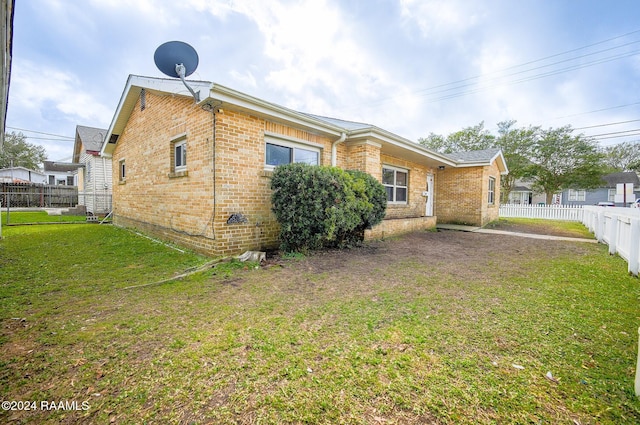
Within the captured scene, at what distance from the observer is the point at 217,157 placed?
537cm

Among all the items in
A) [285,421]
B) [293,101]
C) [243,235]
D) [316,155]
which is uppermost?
[293,101]

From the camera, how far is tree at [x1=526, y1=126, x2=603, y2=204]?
2125 cm

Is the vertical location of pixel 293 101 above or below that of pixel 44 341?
above

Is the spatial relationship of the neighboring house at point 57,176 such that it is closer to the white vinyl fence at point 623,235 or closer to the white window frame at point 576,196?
the white vinyl fence at point 623,235

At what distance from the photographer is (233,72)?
15.1 metres

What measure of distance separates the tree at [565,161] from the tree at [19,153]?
2527 inches

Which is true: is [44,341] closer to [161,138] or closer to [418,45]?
[161,138]

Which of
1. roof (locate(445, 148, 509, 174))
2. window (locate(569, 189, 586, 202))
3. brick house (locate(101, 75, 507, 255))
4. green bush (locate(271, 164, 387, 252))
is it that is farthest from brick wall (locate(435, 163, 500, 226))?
window (locate(569, 189, 586, 202))

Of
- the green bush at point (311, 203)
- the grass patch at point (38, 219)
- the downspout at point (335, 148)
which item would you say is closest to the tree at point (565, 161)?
the downspout at point (335, 148)

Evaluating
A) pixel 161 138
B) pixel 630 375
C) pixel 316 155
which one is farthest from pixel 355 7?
pixel 630 375

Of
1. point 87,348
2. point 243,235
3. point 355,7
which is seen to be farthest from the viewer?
point 355,7

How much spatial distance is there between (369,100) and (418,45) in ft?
46.0

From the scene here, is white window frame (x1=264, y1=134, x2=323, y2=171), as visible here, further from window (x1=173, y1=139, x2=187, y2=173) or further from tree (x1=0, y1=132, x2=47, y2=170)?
tree (x1=0, y1=132, x2=47, y2=170)

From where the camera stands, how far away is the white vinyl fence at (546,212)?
16906 mm
